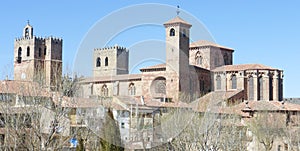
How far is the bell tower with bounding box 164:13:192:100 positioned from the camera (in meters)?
59.1

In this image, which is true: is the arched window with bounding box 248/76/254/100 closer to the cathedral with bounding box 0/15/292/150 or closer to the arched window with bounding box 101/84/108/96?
the cathedral with bounding box 0/15/292/150

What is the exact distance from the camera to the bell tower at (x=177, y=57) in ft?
194

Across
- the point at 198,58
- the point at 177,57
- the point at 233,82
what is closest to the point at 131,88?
the point at 177,57

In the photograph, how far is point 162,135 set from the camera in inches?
1246

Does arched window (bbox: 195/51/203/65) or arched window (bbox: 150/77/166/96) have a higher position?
arched window (bbox: 195/51/203/65)

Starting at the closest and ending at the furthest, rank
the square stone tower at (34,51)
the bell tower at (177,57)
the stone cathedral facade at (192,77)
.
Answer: the bell tower at (177,57)
the stone cathedral facade at (192,77)
the square stone tower at (34,51)

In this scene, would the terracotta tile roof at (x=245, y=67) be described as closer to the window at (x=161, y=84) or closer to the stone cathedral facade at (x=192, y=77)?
the stone cathedral facade at (x=192, y=77)

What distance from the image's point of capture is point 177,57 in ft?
198

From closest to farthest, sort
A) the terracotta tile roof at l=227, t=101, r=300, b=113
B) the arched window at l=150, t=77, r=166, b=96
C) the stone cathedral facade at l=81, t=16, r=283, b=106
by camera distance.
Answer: the terracotta tile roof at l=227, t=101, r=300, b=113, the stone cathedral facade at l=81, t=16, r=283, b=106, the arched window at l=150, t=77, r=166, b=96

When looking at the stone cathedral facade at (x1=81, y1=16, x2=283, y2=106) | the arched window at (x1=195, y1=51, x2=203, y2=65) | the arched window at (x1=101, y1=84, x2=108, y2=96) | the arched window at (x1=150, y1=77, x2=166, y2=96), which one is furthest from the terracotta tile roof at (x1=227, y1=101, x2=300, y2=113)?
the arched window at (x1=195, y1=51, x2=203, y2=65)

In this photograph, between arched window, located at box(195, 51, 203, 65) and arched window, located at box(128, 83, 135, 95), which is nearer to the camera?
arched window, located at box(128, 83, 135, 95)

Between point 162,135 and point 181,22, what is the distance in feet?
103

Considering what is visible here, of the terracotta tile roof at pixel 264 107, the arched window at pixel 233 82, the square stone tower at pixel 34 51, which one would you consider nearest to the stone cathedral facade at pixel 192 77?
the arched window at pixel 233 82

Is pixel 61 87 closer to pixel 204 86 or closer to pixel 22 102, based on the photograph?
pixel 22 102
